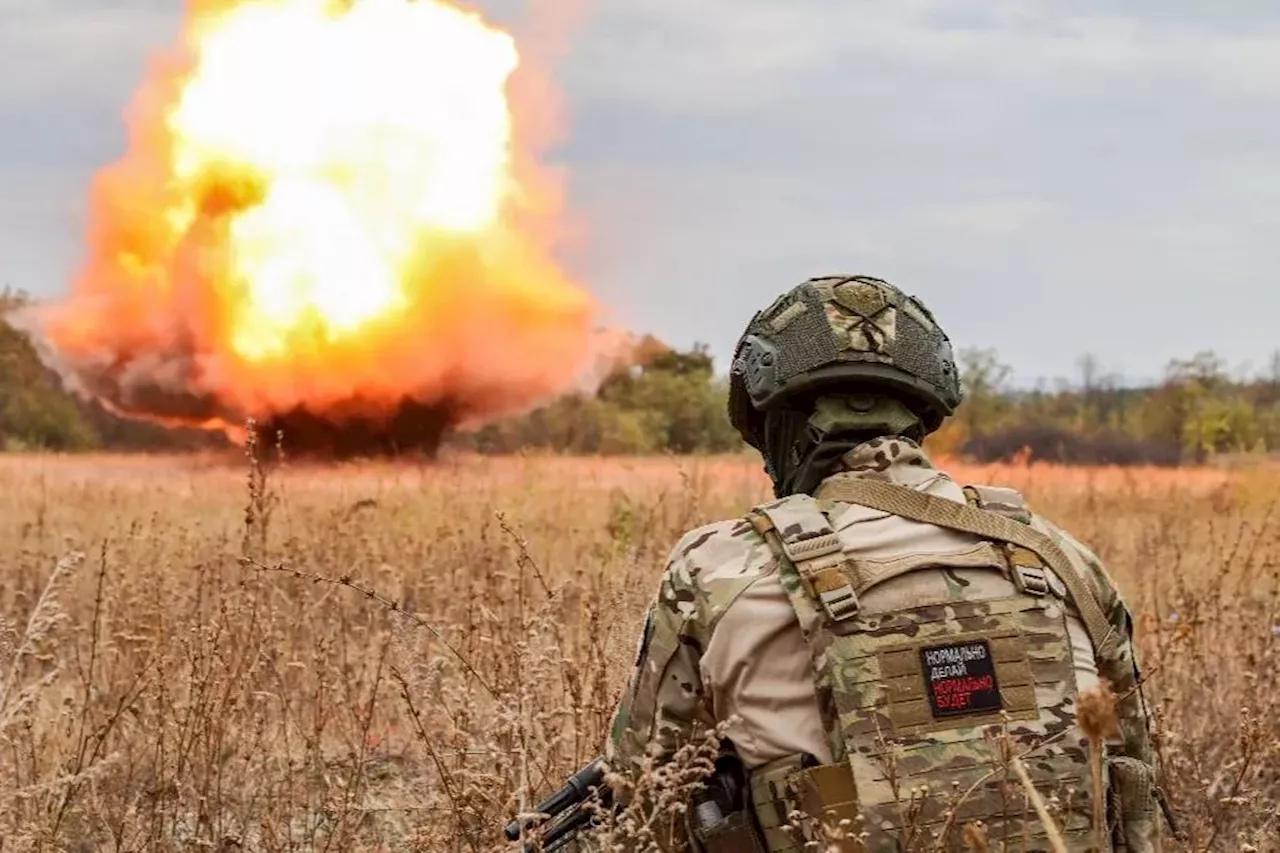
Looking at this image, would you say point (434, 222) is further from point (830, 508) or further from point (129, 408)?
point (830, 508)

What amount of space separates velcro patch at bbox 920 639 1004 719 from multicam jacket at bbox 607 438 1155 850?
10cm

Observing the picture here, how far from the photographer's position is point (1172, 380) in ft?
176

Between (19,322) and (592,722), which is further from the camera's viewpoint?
(19,322)

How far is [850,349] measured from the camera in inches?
129

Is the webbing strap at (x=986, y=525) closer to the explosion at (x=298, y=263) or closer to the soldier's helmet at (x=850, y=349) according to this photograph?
the soldier's helmet at (x=850, y=349)

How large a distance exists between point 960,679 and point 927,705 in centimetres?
9

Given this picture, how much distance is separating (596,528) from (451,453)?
10679 mm

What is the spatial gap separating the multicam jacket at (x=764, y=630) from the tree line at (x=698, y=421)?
20.4 metres

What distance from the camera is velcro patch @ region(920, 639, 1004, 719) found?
9.21 ft

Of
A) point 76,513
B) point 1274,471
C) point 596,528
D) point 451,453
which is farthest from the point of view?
point 451,453

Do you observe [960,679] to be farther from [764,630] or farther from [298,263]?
[298,263]

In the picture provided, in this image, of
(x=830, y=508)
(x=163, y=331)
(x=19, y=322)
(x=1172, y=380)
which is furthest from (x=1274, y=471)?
(x=1172, y=380)

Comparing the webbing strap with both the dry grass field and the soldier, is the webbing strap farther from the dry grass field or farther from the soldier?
the dry grass field

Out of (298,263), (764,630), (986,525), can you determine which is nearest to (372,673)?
(764,630)
